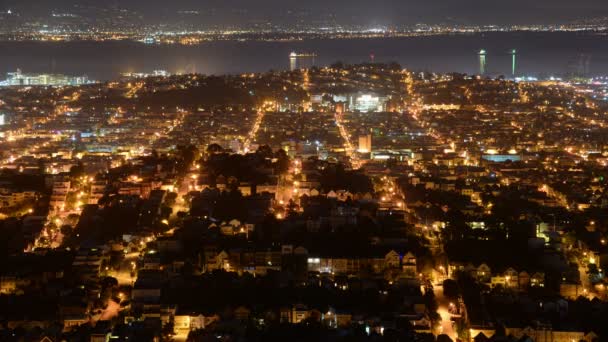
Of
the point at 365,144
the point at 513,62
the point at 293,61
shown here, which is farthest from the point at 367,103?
the point at 513,62

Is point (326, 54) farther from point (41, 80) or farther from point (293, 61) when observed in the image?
point (41, 80)

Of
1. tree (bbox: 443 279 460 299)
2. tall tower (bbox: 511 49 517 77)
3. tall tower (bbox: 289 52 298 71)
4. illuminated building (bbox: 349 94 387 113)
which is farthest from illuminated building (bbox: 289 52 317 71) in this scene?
tree (bbox: 443 279 460 299)

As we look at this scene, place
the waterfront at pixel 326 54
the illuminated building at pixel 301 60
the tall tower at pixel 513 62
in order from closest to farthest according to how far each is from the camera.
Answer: the tall tower at pixel 513 62
the waterfront at pixel 326 54
the illuminated building at pixel 301 60

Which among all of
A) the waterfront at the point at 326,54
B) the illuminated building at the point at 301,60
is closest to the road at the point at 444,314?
the waterfront at the point at 326,54

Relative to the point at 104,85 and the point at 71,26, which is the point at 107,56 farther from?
the point at 104,85

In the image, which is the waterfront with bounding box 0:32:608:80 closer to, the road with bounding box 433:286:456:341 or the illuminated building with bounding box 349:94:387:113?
the illuminated building with bounding box 349:94:387:113

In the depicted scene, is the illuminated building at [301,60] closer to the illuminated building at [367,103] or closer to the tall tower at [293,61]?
the tall tower at [293,61]

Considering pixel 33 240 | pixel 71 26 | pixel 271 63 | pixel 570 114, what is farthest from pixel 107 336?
pixel 71 26
